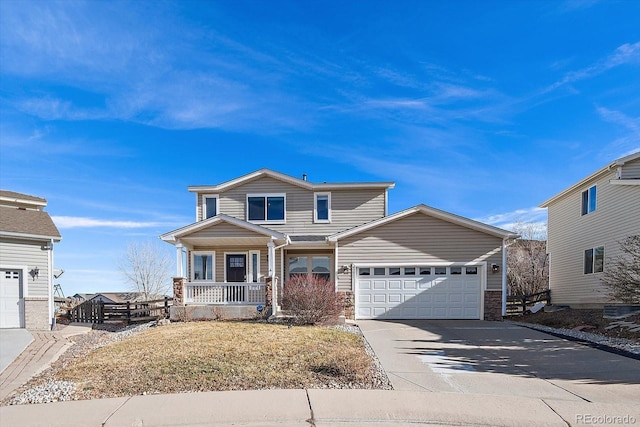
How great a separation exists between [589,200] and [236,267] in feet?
52.9

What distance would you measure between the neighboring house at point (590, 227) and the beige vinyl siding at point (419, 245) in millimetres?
4744

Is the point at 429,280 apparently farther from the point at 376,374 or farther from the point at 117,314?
the point at 117,314

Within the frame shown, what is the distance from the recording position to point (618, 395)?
18.0ft

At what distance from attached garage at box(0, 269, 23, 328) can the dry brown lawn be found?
6.49 metres

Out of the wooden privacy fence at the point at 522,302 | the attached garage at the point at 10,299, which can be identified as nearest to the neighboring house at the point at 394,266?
the attached garage at the point at 10,299

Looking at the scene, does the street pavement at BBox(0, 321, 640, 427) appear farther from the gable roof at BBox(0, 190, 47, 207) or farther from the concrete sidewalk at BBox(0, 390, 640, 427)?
the gable roof at BBox(0, 190, 47, 207)

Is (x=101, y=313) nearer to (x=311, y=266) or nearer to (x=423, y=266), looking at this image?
(x=311, y=266)

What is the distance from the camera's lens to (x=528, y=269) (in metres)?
25.1

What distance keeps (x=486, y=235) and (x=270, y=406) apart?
1214 cm

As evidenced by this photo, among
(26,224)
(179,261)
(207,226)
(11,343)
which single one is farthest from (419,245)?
(26,224)

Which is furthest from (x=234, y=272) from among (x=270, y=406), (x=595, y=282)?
(x=595, y=282)

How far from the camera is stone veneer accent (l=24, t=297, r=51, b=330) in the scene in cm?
1290

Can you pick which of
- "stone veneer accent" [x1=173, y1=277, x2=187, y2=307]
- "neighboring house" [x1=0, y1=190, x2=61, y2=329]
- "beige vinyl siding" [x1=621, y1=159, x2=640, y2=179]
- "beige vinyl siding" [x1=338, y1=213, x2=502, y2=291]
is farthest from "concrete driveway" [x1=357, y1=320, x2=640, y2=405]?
"neighboring house" [x1=0, y1=190, x2=61, y2=329]

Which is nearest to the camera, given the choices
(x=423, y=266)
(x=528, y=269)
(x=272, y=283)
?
(x=272, y=283)
